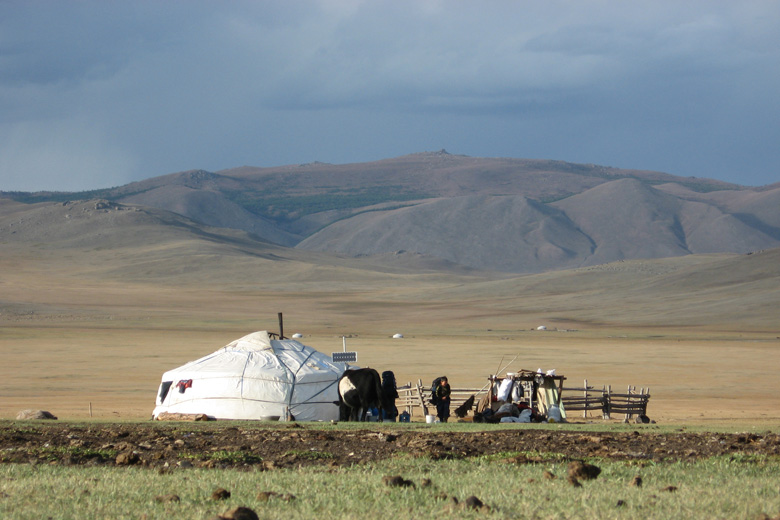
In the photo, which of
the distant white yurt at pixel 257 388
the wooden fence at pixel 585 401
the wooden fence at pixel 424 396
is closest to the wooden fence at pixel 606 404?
the wooden fence at pixel 585 401

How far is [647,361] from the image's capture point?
4534 centimetres

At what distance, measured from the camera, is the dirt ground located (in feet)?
33.5

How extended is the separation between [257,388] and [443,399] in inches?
184

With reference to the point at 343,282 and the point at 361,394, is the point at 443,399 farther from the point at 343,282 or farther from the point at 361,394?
the point at 343,282

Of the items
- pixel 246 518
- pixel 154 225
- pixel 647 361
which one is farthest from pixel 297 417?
pixel 154 225

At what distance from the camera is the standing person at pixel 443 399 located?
2059 centimetres

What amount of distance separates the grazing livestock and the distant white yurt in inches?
48.9

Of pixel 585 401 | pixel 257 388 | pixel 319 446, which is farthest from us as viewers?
pixel 585 401

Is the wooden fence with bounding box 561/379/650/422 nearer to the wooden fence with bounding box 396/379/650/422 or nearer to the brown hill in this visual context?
the wooden fence with bounding box 396/379/650/422

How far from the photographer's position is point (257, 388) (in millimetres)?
22453

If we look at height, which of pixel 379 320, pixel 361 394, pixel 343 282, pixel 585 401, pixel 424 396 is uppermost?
pixel 343 282

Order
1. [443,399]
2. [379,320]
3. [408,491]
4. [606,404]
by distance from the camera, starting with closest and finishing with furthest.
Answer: [408,491] → [443,399] → [606,404] → [379,320]

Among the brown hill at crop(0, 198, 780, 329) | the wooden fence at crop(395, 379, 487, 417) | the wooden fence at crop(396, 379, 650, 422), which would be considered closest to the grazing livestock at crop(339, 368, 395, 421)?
the wooden fence at crop(395, 379, 487, 417)

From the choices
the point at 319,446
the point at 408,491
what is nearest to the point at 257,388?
the point at 319,446
